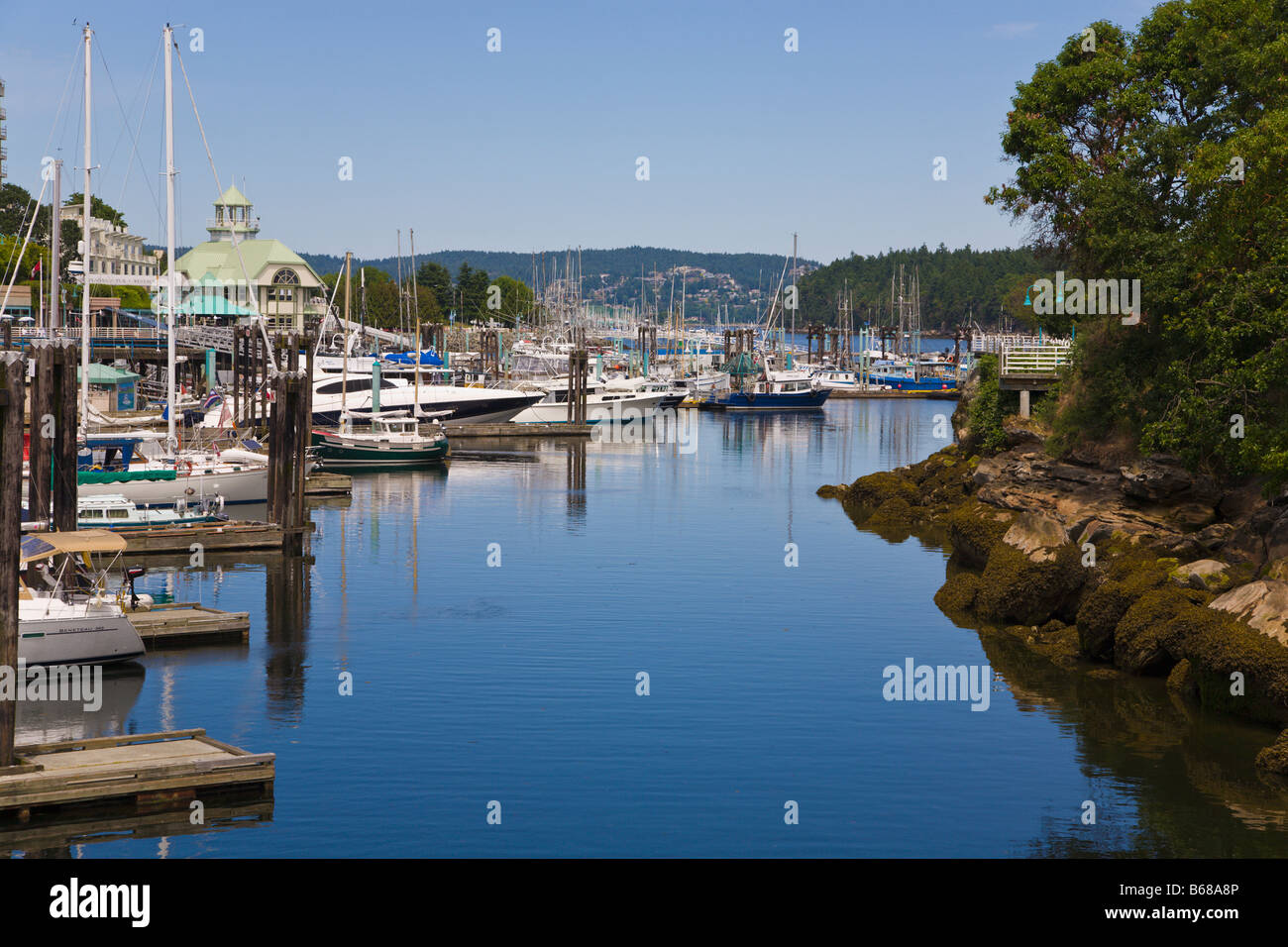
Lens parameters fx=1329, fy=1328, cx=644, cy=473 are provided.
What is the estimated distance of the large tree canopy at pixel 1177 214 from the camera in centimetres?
2978

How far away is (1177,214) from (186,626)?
93.5 ft

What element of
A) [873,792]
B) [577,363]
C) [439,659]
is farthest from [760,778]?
[577,363]

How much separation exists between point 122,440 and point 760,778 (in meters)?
36.4

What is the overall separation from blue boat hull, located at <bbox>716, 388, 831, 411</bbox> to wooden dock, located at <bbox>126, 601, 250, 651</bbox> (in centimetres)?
10461

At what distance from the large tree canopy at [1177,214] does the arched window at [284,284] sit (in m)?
110

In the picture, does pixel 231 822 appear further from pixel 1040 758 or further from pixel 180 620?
pixel 1040 758

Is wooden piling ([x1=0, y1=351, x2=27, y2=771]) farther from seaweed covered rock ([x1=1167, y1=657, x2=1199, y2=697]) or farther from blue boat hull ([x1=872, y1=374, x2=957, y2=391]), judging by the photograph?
blue boat hull ([x1=872, y1=374, x2=957, y2=391])

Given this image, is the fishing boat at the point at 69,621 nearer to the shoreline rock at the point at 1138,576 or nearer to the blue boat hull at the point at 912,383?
the shoreline rock at the point at 1138,576

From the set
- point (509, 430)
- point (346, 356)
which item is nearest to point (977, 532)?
point (346, 356)

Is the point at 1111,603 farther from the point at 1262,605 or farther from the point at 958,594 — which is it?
the point at 958,594

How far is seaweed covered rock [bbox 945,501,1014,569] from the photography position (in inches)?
1592

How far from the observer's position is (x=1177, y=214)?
37375 mm

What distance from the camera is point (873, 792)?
21.7m

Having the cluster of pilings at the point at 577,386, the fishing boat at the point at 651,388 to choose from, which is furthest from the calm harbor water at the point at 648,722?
the fishing boat at the point at 651,388
